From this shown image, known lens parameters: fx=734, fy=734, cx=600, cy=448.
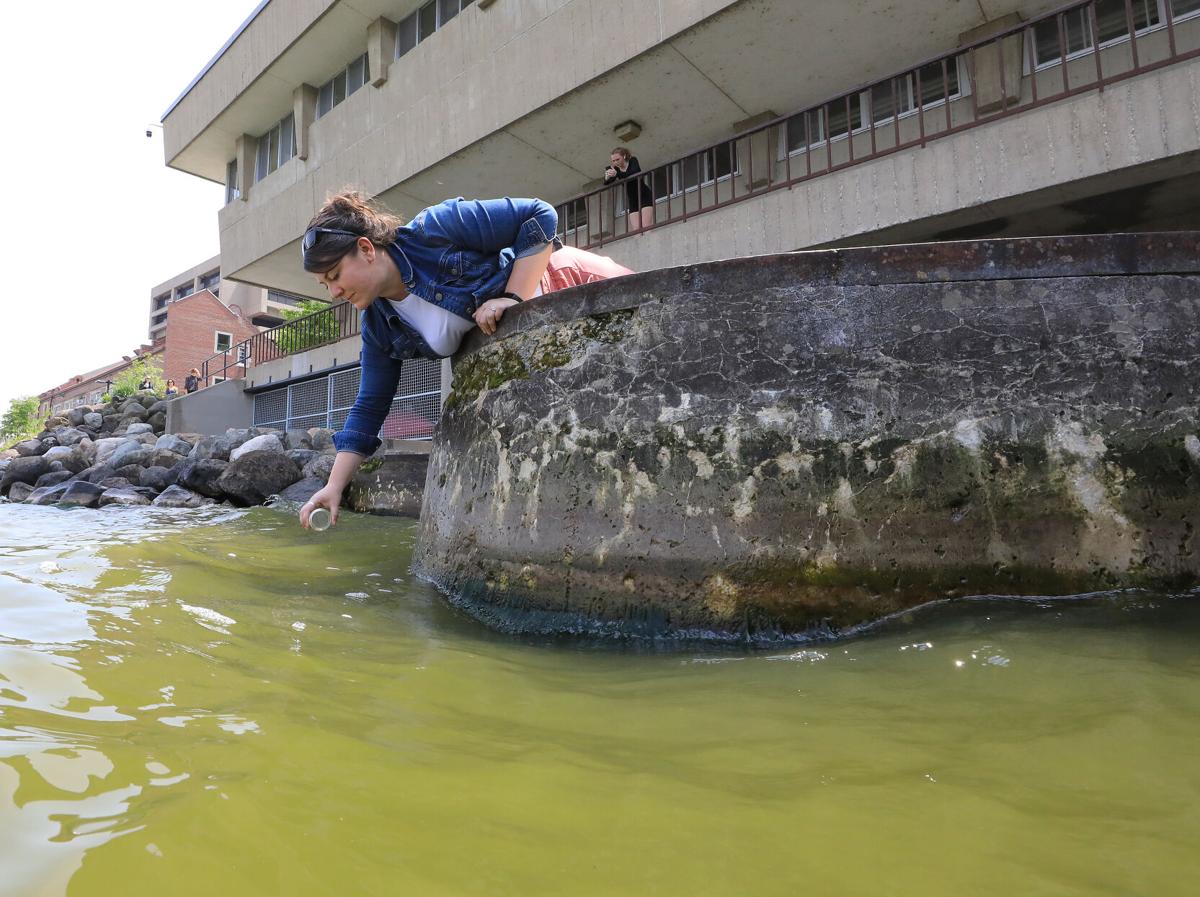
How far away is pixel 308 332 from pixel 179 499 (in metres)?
10.3

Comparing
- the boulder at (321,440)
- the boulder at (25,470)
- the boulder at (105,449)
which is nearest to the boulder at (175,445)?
the boulder at (105,449)

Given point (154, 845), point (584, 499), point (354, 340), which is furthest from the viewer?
point (354, 340)

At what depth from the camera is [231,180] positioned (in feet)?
63.5

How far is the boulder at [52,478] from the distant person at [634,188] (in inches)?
376

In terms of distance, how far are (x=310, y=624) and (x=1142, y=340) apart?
2.44m

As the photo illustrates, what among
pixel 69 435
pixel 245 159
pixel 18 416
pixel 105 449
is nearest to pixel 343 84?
pixel 245 159

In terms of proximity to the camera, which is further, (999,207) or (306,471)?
(306,471)

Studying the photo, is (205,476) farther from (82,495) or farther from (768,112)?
(768,112)

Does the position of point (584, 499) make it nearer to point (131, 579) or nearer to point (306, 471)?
point (131, 579)

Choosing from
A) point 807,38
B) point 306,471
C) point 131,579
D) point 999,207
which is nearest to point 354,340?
point 306,471

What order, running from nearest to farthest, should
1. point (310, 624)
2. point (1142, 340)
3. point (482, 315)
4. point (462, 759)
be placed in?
point (462, 759) < point (1142, 340) < point (310, 624) < point (482, 315)

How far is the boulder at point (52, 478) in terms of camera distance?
37.1 ft

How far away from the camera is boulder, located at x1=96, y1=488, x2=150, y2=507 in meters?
8.76

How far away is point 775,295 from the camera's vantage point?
2.23 m
